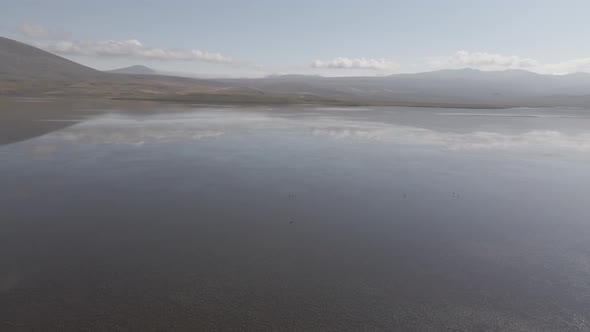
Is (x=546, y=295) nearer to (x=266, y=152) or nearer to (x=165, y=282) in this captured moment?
(x=165, y=282)

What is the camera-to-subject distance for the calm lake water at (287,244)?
6789 millimetres

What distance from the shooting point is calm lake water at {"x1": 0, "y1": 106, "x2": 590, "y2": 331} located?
6.79 metres

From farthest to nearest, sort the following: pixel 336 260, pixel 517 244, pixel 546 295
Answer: pixel 517 244, pixel 336 260, pixel 546 295

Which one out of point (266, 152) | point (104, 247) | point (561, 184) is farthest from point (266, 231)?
point (561, 184)

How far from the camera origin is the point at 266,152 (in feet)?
75.0

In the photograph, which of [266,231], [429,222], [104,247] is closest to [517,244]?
[429,222]

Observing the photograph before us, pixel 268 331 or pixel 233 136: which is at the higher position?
pixel 233 136

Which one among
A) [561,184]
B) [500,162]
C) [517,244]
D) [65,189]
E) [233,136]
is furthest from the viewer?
[233,136]

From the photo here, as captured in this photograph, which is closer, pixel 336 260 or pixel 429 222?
pixel 336 260

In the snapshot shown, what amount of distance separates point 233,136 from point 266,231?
19789 mm

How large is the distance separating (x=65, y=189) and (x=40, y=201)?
1517 mm

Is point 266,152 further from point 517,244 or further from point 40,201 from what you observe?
point 517,244

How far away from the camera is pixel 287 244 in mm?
9758

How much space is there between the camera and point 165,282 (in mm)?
7684
